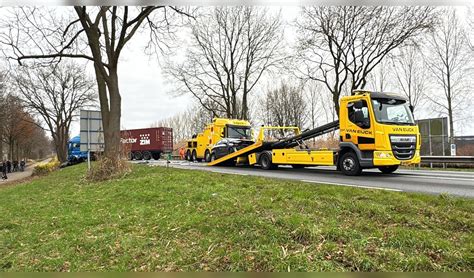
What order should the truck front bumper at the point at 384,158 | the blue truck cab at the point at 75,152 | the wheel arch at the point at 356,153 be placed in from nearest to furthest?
the truck front bumper at the point at 384,158 < the wheel arch at the point at 356,153 < the blue truck cab at the point at 75,152

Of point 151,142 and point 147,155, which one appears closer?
point 151,142

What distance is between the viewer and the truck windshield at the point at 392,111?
37.2ft

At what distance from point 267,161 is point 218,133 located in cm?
834

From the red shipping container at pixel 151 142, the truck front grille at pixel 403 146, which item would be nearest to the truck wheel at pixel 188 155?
the red shipping container at pixel 151 142

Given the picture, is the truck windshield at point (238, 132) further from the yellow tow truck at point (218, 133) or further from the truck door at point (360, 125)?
the truck door at point (360, 125)

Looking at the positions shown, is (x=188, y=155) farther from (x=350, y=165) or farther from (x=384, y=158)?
(x=384, y=158)

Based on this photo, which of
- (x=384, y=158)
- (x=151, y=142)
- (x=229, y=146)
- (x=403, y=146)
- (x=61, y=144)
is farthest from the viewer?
(x=61, y=144)

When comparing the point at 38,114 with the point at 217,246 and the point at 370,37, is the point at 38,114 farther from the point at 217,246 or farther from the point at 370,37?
the point at 217,246

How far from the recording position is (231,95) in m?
34.2

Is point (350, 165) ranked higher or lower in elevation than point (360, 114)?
lower

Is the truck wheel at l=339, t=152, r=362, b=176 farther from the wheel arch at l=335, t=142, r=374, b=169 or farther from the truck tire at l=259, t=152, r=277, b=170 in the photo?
the truck tire at l=259, t=152, r=277, b=170

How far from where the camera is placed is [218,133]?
23.9m

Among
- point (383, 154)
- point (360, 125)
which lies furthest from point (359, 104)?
point (383, 154)

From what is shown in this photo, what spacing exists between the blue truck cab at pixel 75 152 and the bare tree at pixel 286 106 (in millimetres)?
27927
